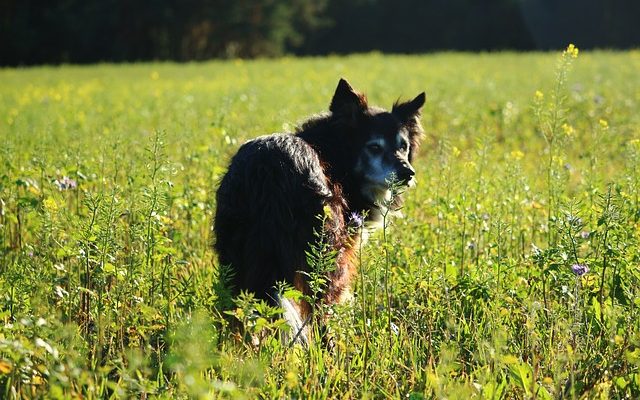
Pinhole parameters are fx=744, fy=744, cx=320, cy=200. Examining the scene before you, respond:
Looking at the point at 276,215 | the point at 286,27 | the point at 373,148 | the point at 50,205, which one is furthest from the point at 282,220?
the point at 286,27

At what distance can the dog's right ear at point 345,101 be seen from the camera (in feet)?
15.7

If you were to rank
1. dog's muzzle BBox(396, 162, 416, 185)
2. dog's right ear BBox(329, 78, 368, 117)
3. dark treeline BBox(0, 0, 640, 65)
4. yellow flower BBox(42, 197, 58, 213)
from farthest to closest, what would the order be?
dark treeline BBox(0, 0, 640, 65), dog's right ear BBox(329, 78, 368, 117), dog's muzzle BBox(396, 162, 416, 185), yellow flower BBox(42, 197, 58, 213)

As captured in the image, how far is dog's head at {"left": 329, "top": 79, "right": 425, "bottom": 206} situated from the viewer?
15.4ft

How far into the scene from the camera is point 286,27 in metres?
45.3

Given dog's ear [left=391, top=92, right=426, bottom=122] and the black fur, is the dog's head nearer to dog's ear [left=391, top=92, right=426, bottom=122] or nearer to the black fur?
dog's ear [left=391, top=92, right=426, bottom=122]

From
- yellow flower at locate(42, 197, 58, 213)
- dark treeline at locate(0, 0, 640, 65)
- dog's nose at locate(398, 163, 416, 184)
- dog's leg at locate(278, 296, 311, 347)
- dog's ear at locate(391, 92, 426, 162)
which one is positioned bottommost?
dog's leg at locate(278, 296, 311, 347)

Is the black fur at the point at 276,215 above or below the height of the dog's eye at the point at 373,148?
below

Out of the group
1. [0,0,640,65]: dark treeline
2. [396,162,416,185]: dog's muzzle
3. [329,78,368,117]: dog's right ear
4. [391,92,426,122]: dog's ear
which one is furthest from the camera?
[0,0,640,65]: dark treeline

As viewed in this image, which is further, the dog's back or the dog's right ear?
the dog's right ear

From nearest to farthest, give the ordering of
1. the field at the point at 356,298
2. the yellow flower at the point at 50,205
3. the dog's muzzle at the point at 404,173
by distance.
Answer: the field at the point at 356,298 < the yellow flower at the point at 50,205 < the dog's muzzle at the point at 404,173

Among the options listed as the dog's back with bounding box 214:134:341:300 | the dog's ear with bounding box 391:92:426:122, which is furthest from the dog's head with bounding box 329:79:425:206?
the dog's back with bounding box 214:134:341:300

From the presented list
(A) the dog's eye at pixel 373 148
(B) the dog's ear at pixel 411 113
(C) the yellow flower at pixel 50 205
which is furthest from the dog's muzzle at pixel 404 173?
(C) the yellow flower at pixel 50 205

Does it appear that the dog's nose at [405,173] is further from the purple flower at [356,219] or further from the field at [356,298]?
the purple flower at [356,219]

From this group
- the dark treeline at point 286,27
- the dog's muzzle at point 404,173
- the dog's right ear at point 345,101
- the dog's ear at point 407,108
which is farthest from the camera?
the dark treeline at point 286,27
